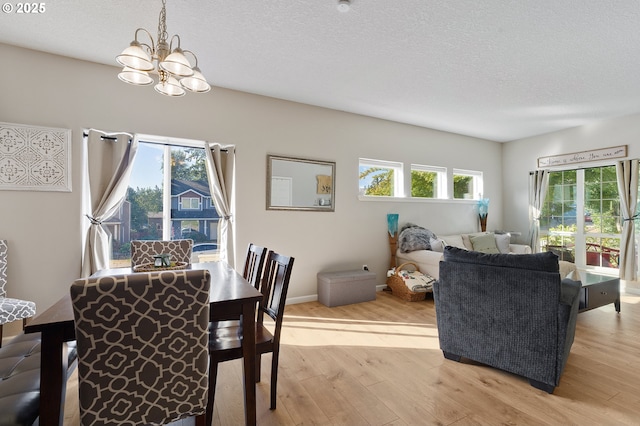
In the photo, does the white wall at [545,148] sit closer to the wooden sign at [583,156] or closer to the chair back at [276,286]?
the wooden sign at [583,156]

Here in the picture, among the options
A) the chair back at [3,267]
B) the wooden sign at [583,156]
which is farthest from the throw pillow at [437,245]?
the chair back at [3,267]

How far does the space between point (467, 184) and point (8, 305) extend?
250 inches

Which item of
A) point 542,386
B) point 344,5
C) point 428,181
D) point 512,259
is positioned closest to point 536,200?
point 428,181

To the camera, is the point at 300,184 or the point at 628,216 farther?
the point at 628,216

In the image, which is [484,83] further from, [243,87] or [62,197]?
[62,197]

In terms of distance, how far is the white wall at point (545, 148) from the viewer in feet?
14.0

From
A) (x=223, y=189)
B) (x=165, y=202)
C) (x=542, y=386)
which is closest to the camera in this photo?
(x=542, y=386)

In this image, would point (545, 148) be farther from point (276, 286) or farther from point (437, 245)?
point (276, 286)

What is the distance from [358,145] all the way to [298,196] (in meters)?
1.25

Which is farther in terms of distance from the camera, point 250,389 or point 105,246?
point 105,246

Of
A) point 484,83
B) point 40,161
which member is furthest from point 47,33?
point 484,83

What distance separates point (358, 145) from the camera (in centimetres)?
433

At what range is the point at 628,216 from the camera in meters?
4.20

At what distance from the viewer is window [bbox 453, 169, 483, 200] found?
546 cm
